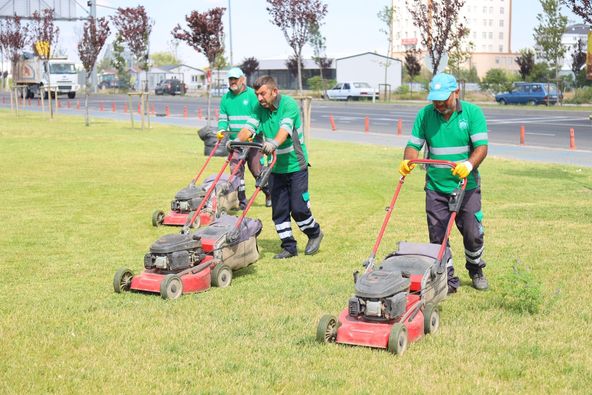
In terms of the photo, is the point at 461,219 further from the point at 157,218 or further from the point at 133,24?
the point at 133,24

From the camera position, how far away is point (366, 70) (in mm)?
78188

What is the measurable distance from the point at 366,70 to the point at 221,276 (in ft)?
237

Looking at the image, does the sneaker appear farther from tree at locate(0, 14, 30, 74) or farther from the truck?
the truck

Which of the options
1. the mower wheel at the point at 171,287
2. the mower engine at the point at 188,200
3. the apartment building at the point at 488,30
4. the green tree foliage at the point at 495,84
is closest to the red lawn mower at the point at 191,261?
the mower wheel at the point at 171,287

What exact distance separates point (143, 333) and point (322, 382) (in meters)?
1.54

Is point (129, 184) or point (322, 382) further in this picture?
point (129, 184)

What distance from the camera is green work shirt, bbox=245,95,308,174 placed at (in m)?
8.16

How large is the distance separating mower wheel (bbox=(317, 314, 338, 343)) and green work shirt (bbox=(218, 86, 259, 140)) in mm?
5759

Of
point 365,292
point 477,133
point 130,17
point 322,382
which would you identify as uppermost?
point 130,17

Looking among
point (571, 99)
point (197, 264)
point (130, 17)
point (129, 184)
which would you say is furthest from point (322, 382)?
point (571, 99)

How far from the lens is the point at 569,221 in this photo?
34.2 ft

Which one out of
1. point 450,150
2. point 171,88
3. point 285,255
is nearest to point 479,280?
point 450,150

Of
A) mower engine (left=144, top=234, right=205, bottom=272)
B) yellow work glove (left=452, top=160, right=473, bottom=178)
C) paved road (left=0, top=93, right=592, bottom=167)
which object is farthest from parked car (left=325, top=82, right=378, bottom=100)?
yellow work glove (left=452, top=160, right=473, bottom=178)

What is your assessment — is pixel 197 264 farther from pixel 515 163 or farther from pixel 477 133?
pixel 515 163
